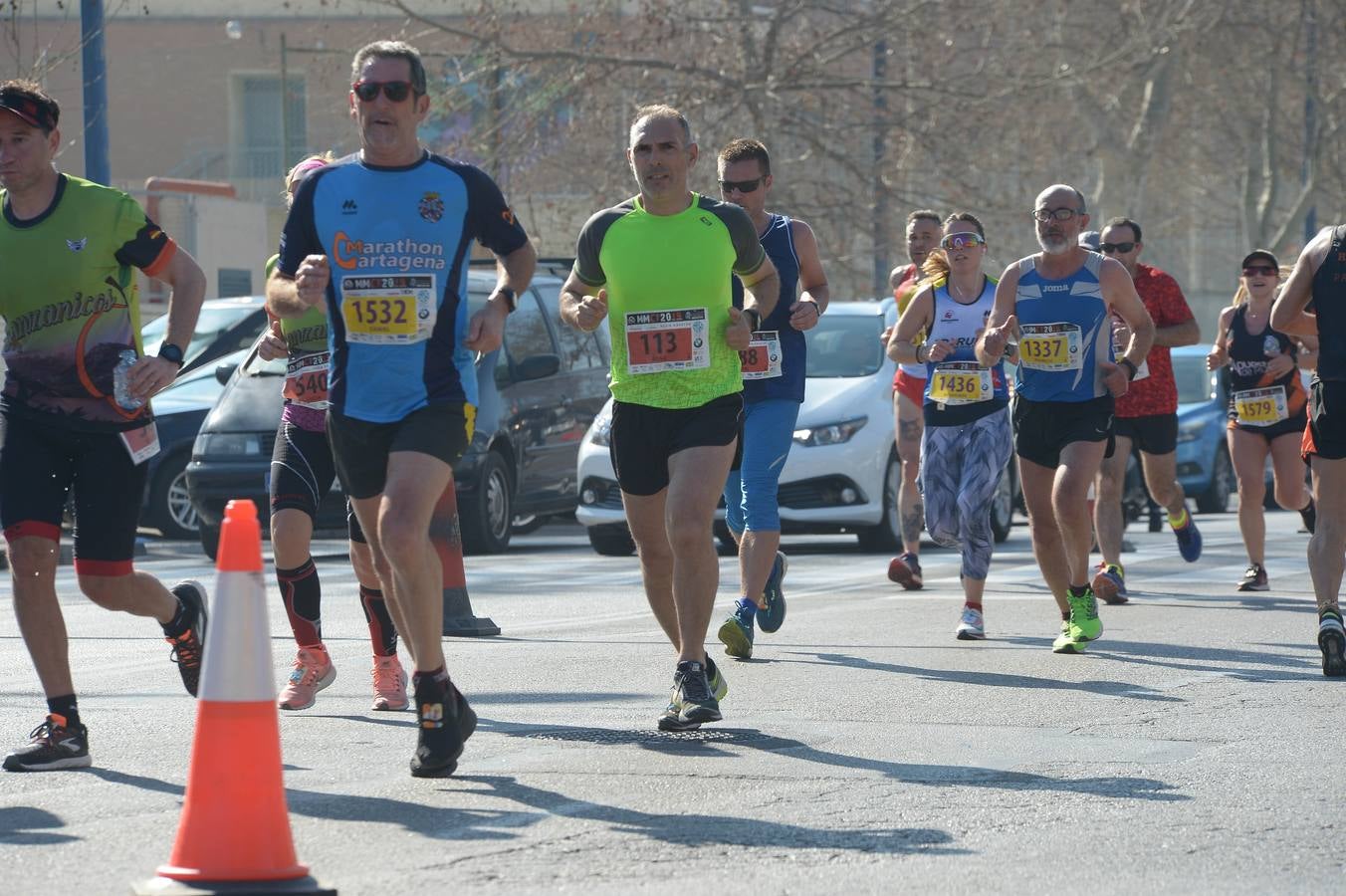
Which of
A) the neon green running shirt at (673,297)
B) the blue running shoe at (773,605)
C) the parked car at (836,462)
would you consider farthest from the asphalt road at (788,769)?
the parked car at (836,462)

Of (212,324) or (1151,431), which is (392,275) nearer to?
(1151,431)

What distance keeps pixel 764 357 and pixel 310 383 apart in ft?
7.47

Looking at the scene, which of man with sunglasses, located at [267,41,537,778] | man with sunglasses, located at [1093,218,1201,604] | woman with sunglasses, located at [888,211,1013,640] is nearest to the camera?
man with sunglasses, located at [267,41,537,778]

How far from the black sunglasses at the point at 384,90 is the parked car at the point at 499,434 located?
850 cm

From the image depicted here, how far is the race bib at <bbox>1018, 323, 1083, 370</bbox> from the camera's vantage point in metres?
10.1

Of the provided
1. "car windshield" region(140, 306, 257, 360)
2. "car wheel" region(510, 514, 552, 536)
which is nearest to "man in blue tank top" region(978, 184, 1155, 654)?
"car wheel" region(510, 514, 552, 536)

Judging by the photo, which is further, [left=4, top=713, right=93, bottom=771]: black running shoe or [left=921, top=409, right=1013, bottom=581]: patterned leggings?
[left=921, top=409, right=1013, bottom=581]: patterned leggings

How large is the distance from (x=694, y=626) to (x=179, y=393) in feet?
38.8

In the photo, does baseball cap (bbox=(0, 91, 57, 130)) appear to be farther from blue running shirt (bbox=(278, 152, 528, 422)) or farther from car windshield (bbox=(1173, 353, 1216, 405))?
car windshield (bbox=(1173, 353, 1216, 405))

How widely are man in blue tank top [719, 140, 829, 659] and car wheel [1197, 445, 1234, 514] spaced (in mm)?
14311

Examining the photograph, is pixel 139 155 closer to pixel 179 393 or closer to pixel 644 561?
pixel 179 393

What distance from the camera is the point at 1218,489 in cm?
2342

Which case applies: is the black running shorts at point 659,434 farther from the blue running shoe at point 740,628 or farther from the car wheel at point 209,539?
the car wheel at point 209,539

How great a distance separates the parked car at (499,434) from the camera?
15.9 metres
